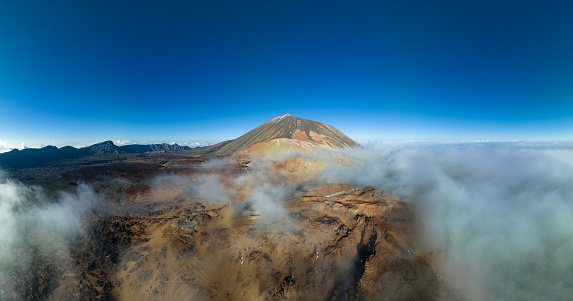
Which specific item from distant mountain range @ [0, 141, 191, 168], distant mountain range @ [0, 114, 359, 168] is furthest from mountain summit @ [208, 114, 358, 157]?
distant mountain range @ [0, 141, 191, 168]

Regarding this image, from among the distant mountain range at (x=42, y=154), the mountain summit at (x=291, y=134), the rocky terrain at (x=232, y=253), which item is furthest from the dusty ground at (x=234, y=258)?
the distant mountain range at (x=42, y=154)

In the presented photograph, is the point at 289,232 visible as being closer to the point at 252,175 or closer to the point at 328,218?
the point at 328,218

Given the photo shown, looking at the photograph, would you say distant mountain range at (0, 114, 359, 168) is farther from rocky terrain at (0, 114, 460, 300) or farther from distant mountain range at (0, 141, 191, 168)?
rocky terrain at (0, 114, 460, 300)

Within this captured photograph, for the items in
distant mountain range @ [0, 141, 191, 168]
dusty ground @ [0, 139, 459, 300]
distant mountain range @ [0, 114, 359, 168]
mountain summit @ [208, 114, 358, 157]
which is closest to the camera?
dusty ground @ [0, 139, 459, 300]

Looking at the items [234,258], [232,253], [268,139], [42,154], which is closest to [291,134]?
[268,139]

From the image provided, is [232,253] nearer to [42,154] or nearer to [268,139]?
[268,139]

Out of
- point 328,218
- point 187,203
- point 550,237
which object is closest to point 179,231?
point 187,203

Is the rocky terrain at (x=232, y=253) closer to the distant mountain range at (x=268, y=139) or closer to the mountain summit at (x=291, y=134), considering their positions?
the distant mountain range at (x=268, y=139)
